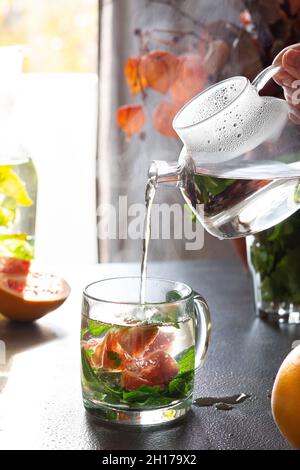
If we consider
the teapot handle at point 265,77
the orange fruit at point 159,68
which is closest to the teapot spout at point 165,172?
the teapot handle at point 265,77

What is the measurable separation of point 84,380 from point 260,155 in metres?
0.29

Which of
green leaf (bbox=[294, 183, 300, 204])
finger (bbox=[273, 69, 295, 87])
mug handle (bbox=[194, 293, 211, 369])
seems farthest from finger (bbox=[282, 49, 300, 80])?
mug handle (bbox=[194, 293, 211, 369])

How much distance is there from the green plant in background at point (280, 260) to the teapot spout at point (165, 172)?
0.29 metres

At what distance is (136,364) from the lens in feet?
2.67

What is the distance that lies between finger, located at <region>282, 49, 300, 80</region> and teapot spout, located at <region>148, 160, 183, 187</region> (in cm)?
15

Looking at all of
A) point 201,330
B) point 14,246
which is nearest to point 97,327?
point 201,330

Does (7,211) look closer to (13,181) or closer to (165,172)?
(13,181)

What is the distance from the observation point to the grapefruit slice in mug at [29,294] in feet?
3.72

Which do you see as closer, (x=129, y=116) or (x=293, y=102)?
(x=293, y=102)

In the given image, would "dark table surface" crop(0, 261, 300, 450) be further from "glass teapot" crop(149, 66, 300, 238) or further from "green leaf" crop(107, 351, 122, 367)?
"glass teapot" crop(149, 66, 300, 238)

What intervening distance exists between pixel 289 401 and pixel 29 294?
1.63ft

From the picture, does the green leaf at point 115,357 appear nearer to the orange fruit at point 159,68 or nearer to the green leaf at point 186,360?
the green leaf at point 186,360
